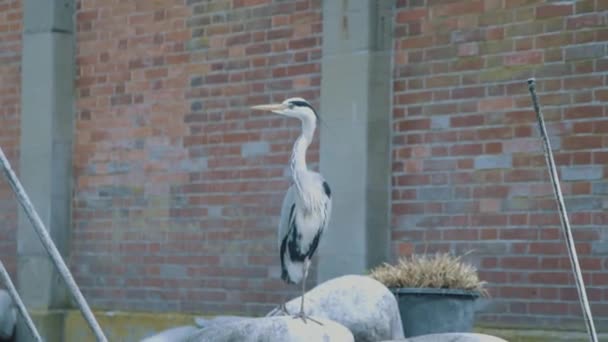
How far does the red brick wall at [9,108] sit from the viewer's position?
1148cm

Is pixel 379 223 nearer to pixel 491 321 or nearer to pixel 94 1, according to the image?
pixel 491 321

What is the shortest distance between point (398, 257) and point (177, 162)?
2464 millimetres

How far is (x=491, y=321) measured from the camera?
819cm

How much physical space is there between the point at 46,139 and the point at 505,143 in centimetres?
460

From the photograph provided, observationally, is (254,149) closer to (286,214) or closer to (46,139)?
(46,139)

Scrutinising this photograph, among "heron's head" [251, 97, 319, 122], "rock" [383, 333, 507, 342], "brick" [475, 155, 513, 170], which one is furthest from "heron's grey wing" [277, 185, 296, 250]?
"brick" [475, 155, 513, 170]

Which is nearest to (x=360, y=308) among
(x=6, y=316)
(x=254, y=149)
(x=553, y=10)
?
(x=553, y=10)

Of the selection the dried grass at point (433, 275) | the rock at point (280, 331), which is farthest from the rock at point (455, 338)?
the dried grass at point (433, 275)

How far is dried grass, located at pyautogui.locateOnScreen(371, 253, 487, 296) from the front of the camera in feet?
24.3

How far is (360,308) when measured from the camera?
7.23m

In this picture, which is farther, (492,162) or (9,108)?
(9,108)

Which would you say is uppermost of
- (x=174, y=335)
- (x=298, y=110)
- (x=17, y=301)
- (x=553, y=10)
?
(x=553, y=10)

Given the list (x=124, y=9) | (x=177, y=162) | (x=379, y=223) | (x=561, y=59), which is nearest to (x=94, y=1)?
(x=124, y=9)

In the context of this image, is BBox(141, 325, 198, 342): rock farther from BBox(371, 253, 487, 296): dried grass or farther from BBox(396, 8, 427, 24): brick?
BBox(396, 8, 427, 24): brick
